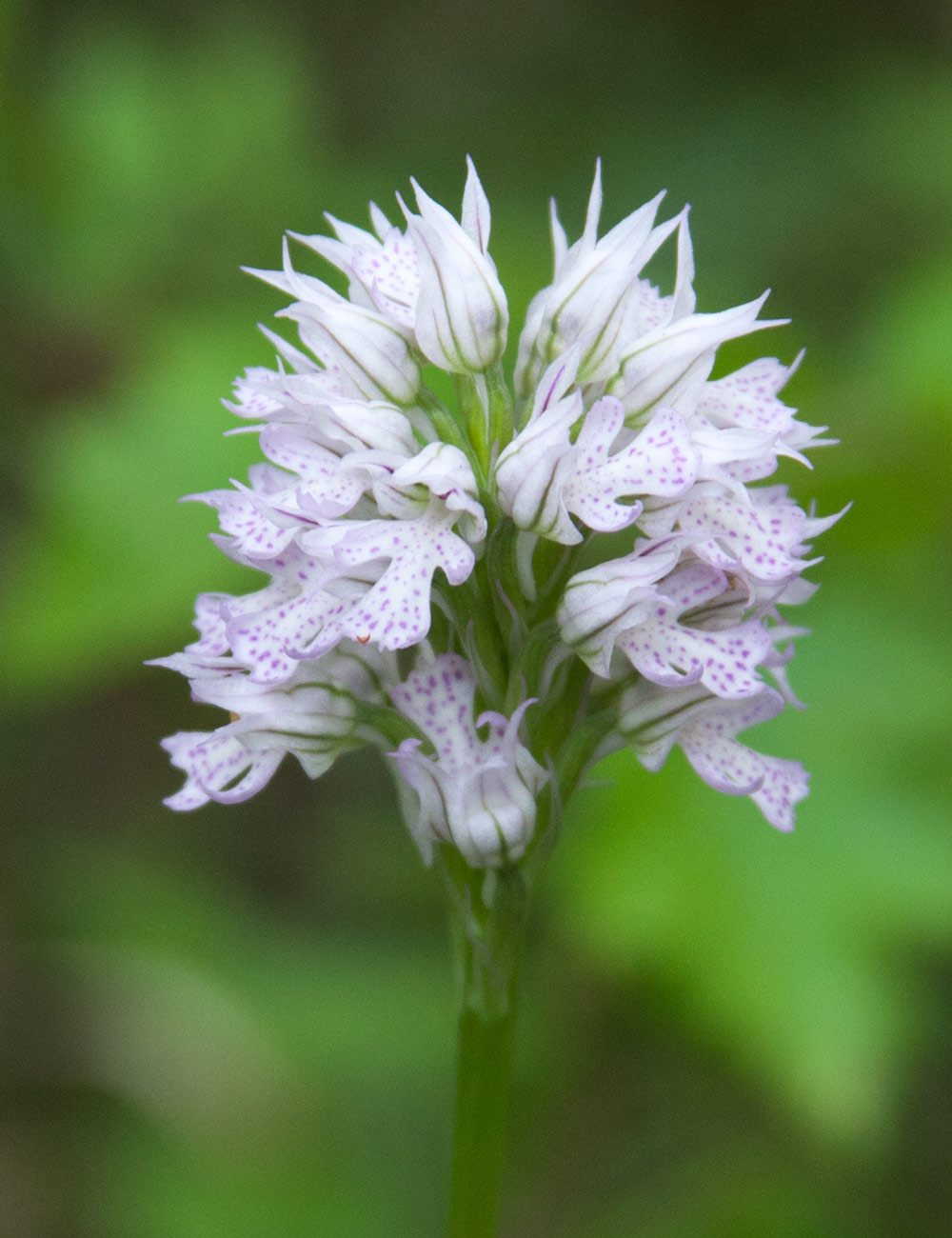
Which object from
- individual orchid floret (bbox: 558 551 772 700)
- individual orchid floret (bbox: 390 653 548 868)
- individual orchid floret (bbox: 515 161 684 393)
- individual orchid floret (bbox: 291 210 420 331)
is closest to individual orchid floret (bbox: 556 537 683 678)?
individual orchid floret (bbox: 558 551 772 700)

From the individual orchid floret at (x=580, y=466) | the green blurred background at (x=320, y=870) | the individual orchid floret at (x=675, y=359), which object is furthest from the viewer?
the green blurred background at (x=320, y=870)

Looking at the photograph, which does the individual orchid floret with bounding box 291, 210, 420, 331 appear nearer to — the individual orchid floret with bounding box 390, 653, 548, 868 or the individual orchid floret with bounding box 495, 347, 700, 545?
the individual orchid floret with bounding box 495, 347, 700, 545

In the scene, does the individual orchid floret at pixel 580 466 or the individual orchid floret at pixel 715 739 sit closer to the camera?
the individual orchid floret at pixel 580 466

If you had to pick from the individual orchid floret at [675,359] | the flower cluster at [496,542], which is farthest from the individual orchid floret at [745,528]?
the individual orchid floret at [675,359]

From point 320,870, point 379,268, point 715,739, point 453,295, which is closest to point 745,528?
Result: point 715,739

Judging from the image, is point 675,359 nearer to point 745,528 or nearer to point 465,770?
point 745,528

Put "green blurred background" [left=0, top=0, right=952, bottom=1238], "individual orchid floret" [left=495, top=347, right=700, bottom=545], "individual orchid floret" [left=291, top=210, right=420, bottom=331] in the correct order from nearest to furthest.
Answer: "individual orchid floret" [left=495, top=347, right=700, bottom=545], "individual orchid floret" [left=291, top=210, right=420, bottom=331], "green blurred background" [left=0, top=0, right=952, bottom=1238]

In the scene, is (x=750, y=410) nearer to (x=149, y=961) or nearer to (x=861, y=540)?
(x=861, y=540)

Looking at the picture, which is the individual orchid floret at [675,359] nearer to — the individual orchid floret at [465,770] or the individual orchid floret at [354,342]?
the individual orchid floret at [354,342]
